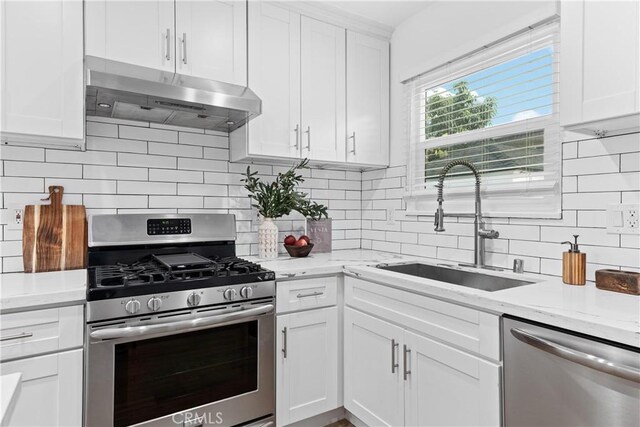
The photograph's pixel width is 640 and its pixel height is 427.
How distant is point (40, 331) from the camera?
1.38 metres

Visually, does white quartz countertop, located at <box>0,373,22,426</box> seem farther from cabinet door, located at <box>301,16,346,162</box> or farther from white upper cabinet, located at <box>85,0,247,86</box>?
cabinet door, located at <box>301,16,346,162</box>

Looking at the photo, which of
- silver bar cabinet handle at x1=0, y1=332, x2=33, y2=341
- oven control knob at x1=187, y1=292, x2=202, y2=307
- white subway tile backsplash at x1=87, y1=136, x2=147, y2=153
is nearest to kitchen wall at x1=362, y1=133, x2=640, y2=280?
oven control knob at x1=187, y1=292, x2=202, y2=307

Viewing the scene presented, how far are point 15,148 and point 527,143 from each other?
8.46 ft

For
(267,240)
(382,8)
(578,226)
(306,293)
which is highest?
(382,8)

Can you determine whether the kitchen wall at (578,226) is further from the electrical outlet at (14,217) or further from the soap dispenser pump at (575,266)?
the electrical outlet at (14,217)

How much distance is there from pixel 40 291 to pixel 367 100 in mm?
2160

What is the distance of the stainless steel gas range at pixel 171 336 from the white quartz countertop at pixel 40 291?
0.19ft

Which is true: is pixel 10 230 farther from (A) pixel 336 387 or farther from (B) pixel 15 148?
(A) pixel 336 387

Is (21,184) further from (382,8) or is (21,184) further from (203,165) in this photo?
→ (382,8)

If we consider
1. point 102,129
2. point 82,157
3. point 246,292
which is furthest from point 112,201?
point 246,292

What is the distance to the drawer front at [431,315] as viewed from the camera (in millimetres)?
1353

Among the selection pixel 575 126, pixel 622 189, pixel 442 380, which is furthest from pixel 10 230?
pixel 622 189

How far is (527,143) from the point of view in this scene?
190cm

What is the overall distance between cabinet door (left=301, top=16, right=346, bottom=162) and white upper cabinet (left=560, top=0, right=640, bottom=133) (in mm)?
1360
